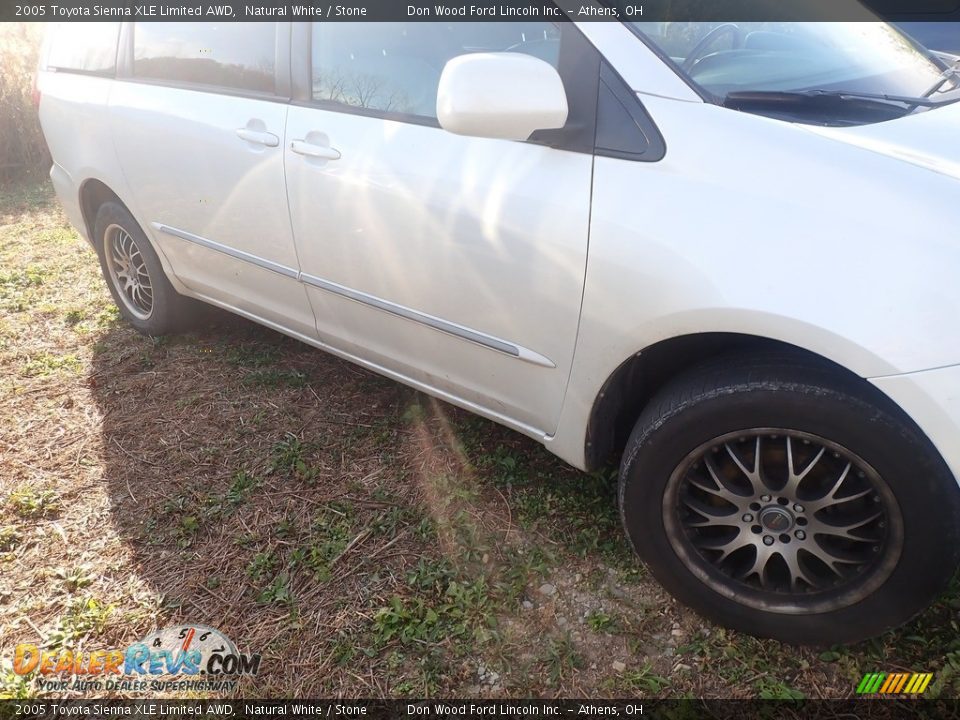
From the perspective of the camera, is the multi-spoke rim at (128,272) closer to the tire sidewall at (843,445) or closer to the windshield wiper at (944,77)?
the tire sidewall at (843,445)

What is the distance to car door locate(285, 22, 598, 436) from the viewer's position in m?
1.72

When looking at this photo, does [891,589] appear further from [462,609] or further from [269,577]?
[269,577]

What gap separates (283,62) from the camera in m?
2.31

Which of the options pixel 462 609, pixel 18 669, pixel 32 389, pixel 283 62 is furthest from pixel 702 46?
pixel 32 389

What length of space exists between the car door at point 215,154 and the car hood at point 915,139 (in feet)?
5.54

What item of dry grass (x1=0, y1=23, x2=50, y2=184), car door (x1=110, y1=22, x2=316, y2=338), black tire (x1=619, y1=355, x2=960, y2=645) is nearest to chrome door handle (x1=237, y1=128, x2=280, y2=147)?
car door (x1=110, y1=22, x2=316, y2=338)

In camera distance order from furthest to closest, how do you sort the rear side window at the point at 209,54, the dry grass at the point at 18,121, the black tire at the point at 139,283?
the dry grass at the point at 18,121, the black tire at the point at 139,283, the rear side window at the point at 209,54

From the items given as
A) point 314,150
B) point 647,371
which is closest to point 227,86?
point 314,150

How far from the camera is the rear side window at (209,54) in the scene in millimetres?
2396

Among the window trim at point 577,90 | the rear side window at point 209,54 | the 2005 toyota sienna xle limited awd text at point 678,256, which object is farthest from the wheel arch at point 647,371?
the rear side window at point 209,54

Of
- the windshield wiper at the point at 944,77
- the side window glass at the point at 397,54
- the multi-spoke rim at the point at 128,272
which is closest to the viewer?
the windshield wiper at the point at 944,77

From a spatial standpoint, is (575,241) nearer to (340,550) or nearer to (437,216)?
(437,216)

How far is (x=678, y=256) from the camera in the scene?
1.52 m

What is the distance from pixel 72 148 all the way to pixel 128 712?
103 inches
